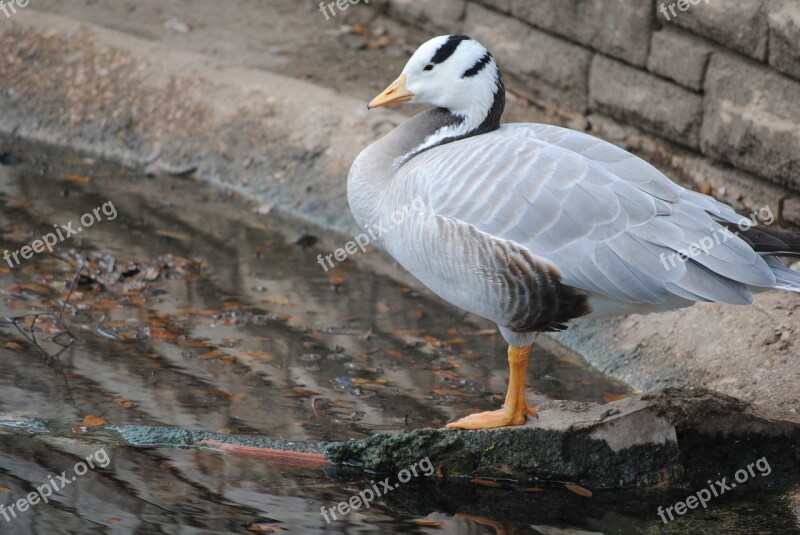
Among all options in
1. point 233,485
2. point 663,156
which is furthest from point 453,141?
point 663,156

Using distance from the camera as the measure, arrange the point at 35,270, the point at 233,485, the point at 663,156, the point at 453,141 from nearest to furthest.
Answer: the point at 233,485
the point at 453,141
the point at 35,270
the point at 663,156

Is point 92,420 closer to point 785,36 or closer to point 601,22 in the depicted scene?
point 785,36

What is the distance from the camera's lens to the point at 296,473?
13.8 ft

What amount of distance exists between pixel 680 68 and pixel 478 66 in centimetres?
266

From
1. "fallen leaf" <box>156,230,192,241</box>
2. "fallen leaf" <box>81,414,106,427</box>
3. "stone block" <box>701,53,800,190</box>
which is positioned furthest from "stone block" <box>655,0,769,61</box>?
"fallen leaf" <box>81,414,106,427</box>

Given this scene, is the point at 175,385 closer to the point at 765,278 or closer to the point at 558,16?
the point at 765,278

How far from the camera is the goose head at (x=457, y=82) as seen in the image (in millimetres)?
4609

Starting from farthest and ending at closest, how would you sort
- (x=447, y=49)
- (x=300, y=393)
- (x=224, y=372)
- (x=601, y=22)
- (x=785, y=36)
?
(x=601, y=22)
(x=785, y=36)
(x=224, y=372)
(x=300, y=393)
(x=447, y=49)

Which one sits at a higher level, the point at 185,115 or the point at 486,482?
the point at 486,482

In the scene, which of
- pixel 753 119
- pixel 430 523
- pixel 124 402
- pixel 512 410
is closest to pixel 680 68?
pixel 753 119

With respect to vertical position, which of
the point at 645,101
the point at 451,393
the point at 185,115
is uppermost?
the point at 645,101

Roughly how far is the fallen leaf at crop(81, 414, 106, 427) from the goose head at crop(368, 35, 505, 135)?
1822 millimetres

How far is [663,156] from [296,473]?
401 centimetres

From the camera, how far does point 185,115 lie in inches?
314
